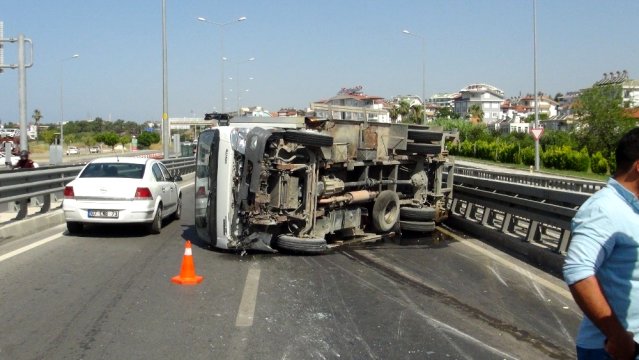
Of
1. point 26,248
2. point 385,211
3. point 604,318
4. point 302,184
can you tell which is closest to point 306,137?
point 302,184

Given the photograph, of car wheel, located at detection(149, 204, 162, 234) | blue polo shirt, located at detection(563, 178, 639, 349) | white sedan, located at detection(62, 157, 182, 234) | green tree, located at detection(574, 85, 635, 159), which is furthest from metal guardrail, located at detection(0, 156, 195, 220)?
green tree, located at detection(574, 85, 635, 159)

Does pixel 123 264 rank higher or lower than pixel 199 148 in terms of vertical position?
lower

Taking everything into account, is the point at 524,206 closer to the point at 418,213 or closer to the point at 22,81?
the point at 418,213

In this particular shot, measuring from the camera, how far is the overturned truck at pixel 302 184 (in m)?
9.65

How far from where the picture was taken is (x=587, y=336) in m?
2.84

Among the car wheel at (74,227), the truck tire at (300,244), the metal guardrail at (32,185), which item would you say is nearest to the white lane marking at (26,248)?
the car wheel at (74,227)

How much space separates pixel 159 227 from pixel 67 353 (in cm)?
752

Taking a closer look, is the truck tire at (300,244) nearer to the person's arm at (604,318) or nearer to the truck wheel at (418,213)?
the truck wheel at (418,213)

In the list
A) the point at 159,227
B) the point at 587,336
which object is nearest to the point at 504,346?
the point at 587,336

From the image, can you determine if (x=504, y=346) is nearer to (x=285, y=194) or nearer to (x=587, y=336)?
(x=587, y=336)

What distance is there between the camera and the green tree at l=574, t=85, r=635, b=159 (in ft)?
187

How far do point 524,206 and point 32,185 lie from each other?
9.85 m

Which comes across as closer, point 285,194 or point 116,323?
point 116,323

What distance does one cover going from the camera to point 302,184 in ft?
32.9
